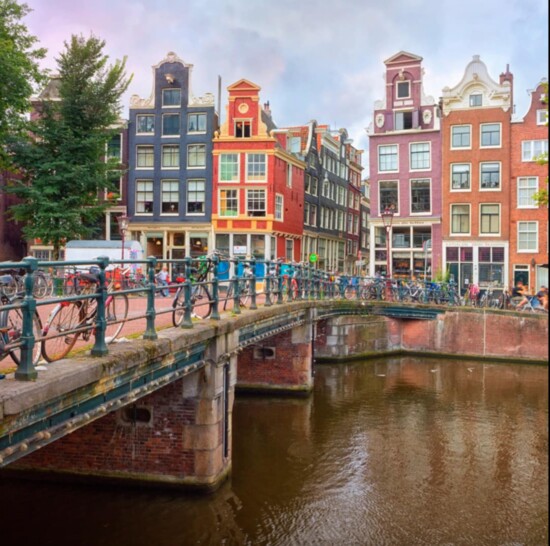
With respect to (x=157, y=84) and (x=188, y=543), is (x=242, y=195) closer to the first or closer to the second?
(x=157, y=84)

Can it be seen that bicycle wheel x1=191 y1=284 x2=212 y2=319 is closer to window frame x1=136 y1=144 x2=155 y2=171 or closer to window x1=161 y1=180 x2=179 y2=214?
window x1=161 y1=180 x2=179 y2=214

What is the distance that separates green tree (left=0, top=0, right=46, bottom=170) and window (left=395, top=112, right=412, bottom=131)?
19322 millimetres

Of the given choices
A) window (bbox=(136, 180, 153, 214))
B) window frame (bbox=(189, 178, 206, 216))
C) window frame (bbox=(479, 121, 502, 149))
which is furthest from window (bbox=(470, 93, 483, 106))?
window (bbox=(136, 180, 153, 214))

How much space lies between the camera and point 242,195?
3394 centimetres

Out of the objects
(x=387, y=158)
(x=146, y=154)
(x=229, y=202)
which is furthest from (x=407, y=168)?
(x=146, y=154)

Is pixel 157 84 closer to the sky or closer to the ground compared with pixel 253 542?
closer to the sky

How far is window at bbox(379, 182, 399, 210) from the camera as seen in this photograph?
34875 millimetres

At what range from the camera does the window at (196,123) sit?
112 ft

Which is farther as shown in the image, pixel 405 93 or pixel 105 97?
pixel 405 93

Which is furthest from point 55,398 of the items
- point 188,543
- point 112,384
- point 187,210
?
point 187,210

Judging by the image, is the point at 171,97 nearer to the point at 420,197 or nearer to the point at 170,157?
the point at 170,157

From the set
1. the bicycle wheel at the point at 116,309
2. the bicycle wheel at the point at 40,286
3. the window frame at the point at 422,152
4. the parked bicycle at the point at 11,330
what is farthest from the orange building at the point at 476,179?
the parked bicycle at the point at 11,330

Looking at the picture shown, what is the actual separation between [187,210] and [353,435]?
22733 millimetres

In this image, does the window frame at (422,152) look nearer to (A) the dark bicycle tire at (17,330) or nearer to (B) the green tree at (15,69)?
(B) the green tree at (15,69)
